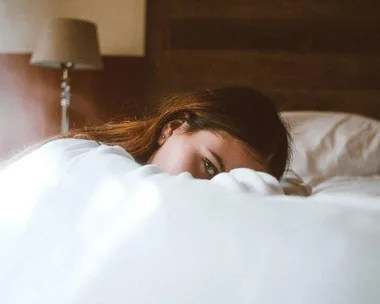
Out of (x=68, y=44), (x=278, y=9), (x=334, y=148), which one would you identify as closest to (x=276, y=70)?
(x=278, y=9)

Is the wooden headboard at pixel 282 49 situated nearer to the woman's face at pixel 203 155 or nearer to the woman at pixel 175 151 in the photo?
the woman at pixel 175 151

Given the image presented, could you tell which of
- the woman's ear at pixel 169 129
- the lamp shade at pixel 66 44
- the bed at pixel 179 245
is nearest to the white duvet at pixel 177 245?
the bed at pixel 179 245

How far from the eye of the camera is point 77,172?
40cm

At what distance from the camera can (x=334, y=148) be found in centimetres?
158

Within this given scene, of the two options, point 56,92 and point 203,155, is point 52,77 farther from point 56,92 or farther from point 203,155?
point 203,155

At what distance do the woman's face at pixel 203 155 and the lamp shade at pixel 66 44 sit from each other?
127 cm

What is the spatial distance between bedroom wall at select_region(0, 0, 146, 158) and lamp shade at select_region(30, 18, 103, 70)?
10.7 inches

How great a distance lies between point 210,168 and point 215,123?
0.30 feet

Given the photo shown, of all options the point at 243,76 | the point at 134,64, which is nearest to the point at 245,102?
the point at 243,76

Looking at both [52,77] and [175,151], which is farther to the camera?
[52,77]

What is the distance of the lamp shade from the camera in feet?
6.15

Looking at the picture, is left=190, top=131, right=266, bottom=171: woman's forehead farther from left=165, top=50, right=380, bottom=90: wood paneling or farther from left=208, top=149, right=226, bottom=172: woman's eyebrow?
left=165, top=50, right=380, bottom=90: wood paneling

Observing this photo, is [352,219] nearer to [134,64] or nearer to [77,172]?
[77,172]

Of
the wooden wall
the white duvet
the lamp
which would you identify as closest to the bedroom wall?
the wooden wall
